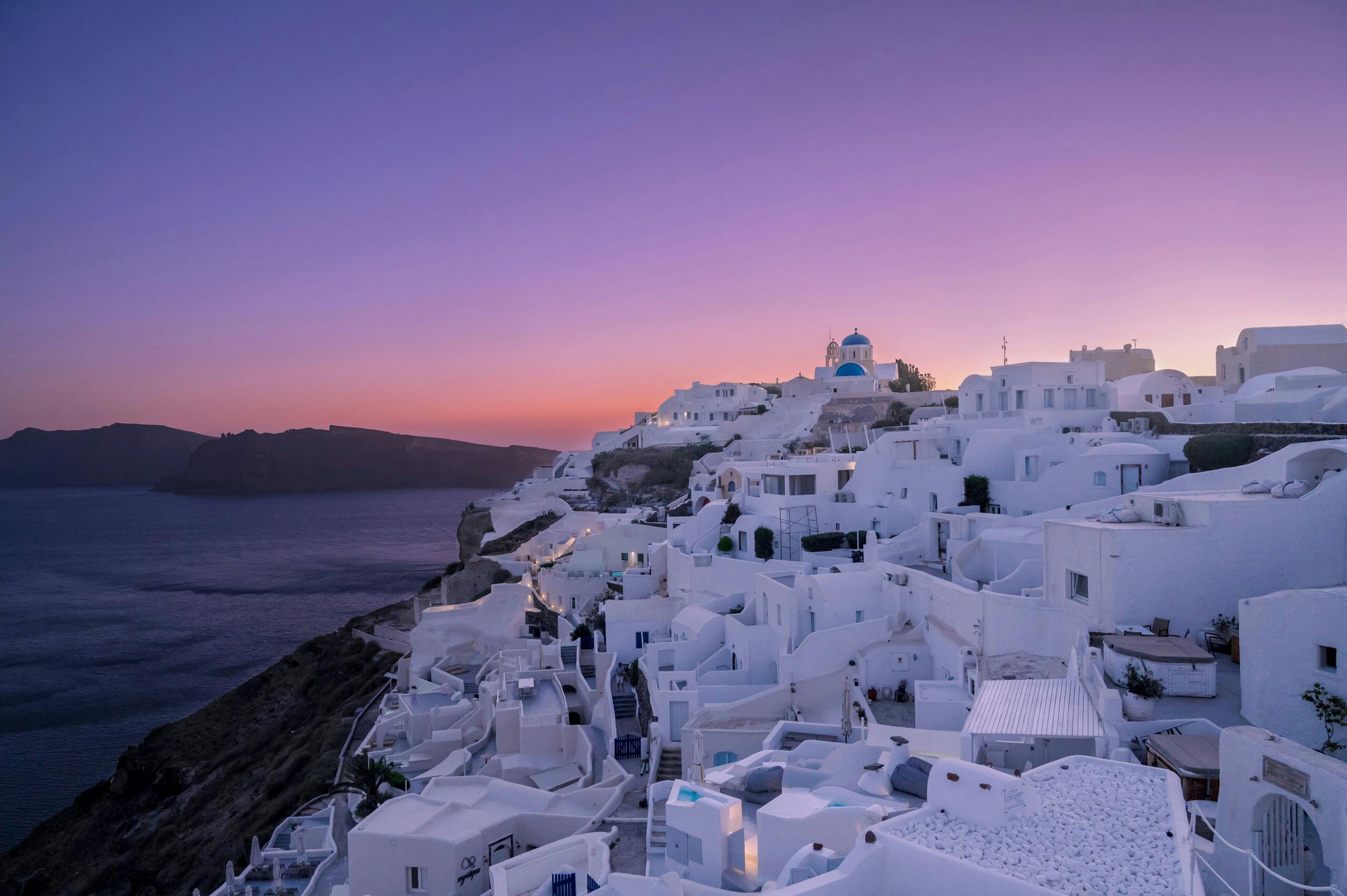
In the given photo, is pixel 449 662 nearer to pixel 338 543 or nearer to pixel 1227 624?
pixel 1227 624

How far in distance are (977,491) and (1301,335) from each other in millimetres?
18978

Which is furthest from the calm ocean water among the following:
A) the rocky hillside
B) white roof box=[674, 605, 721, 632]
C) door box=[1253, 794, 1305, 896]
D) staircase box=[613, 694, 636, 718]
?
door box=[1253, 794, 1305, 896]

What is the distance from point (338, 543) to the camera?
100 meters

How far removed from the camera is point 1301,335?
3105 centimetres

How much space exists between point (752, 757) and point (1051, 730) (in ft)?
13.3

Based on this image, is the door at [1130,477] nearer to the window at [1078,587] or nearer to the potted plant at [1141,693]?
the window at [1078,587]

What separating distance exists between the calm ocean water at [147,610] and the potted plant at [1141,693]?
118 ft

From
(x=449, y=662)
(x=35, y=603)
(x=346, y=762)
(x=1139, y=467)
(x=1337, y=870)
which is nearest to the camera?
(x=1337, y=870)

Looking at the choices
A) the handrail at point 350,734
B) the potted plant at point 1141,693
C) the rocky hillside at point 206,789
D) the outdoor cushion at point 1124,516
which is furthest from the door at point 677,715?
the rocky hillside at point 206,789

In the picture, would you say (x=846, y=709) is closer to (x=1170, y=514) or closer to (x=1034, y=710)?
(x=1034, y=710)

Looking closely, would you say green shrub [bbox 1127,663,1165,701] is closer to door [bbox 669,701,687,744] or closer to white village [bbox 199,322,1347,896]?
white village [bbox 199,322,1347,896]

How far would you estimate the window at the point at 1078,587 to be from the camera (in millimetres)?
12938

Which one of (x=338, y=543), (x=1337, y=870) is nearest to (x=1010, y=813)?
(x=1337, y=870)

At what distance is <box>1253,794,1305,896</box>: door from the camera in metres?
6.49
